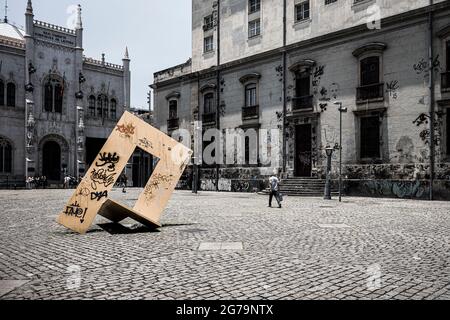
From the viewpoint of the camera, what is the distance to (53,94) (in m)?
40.8

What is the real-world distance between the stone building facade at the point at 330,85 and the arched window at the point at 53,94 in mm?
16213

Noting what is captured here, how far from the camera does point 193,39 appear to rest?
110 ft

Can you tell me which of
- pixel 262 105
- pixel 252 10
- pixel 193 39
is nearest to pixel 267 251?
pixel 262 105

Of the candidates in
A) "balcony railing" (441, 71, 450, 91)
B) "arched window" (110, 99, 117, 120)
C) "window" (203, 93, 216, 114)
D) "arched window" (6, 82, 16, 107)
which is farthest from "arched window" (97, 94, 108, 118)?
"balcony railing" (441, 71, 450, 91)

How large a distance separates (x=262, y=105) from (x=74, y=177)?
78.5 feet

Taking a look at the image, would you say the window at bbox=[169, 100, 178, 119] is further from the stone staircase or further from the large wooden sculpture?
the large wooden sculpture

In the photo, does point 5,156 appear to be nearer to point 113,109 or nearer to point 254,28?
point 113,109

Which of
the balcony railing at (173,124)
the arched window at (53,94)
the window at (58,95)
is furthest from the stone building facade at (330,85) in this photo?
the arched window at (53,94)

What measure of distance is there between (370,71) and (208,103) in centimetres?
1386

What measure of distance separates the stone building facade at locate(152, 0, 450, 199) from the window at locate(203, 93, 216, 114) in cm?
10

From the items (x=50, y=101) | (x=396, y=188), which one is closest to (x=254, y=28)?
(x=396, y=188)

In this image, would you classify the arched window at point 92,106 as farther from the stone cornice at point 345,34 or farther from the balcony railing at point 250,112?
the balcony railing at point 250,112

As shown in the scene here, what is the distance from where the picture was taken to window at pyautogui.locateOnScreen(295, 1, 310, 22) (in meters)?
25.3
